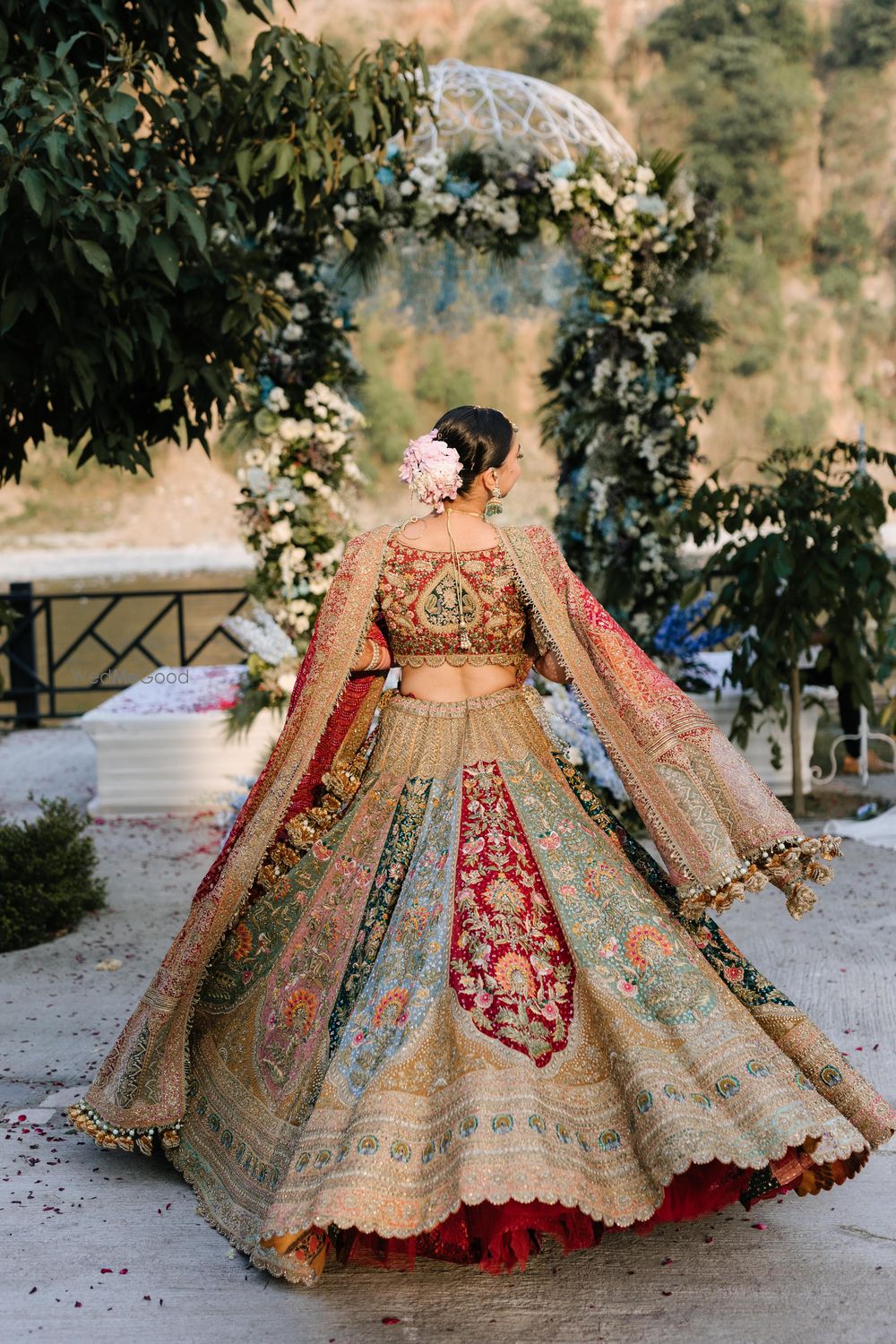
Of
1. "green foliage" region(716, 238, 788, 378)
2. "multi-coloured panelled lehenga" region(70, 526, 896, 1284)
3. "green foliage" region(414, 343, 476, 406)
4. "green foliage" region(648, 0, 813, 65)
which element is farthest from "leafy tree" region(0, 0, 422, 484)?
"green foliage" region(648, 0, 813, 65)

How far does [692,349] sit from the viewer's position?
802cm

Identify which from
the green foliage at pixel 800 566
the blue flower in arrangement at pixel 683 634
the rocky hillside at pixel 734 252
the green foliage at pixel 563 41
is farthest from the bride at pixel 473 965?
the green foliage at pixel 563 41

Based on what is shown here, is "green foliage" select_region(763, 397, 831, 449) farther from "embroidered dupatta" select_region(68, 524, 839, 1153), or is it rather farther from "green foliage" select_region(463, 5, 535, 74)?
"embroidered dupatta" select_region(68, 524, 839, 1153)

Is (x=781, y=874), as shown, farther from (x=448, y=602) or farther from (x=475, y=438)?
(x=475, y=438)

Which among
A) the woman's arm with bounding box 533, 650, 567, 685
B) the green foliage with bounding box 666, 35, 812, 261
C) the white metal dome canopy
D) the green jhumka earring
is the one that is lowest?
the woman's arm with bounding box 533, 650, 567, 685

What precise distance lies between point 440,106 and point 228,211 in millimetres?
3839

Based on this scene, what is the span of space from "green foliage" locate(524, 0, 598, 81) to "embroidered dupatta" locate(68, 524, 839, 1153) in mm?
49287

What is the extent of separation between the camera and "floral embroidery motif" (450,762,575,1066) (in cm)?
292

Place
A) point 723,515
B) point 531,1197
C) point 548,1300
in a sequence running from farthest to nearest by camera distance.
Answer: point 723,515
point 548,1300
point 531,1197

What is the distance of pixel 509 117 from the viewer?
7.93 meters

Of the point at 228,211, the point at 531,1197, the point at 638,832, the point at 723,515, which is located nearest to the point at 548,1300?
the point at 531,1197

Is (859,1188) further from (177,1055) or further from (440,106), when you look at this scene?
(440,106)

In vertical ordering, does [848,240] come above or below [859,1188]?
above

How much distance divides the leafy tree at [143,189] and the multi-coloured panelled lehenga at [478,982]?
62.6 inches
